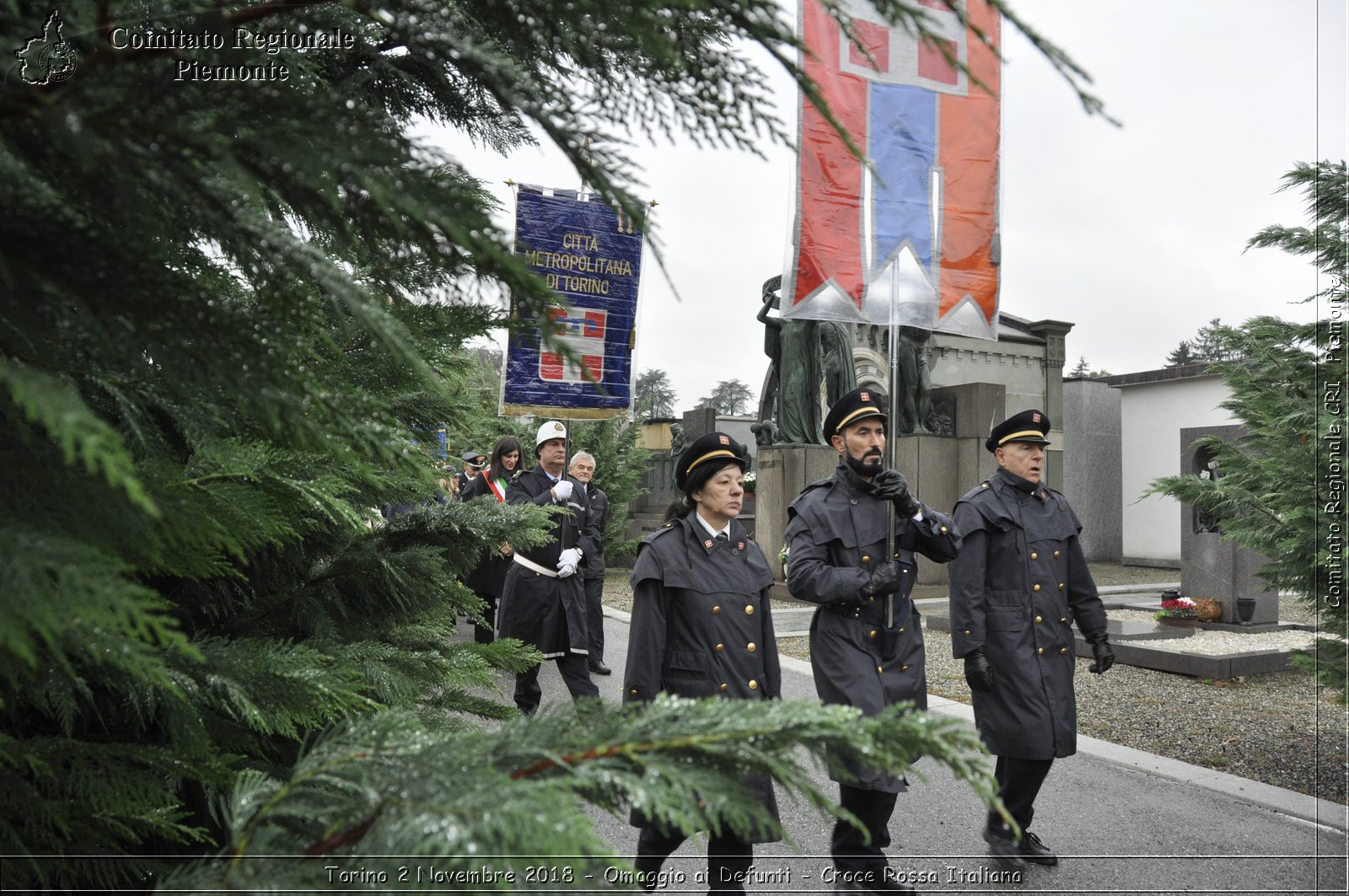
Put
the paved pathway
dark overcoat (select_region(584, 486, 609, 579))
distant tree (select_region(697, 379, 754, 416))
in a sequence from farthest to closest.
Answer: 1. distant tree (select_region(697, 379, 754, 416))
2. dark overcoat (select_region(584, 486, 609, 579))
3. the paved pathway

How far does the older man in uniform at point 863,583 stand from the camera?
3.69 meters

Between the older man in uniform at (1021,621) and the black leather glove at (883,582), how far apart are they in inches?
29.3

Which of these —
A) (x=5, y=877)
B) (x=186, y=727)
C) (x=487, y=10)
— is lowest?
(x=5, y=877)

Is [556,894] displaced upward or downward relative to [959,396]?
downward

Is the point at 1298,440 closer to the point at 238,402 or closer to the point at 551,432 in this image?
the point at 551,432

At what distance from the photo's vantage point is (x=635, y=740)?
0.97m

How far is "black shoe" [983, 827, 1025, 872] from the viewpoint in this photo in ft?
13.7

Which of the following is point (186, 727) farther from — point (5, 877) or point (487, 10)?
point (487, 10)

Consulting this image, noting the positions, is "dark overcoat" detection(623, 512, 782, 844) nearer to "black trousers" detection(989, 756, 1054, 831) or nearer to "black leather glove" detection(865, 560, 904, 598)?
"black leather glove" detection(865, 560, 904, 598)

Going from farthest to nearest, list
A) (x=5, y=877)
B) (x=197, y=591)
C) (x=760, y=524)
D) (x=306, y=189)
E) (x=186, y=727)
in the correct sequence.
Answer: (x=760, y=524) < (x=197, y=591) < (x=186, y=727) < (x=5, y=877) < (x=306, y=189)

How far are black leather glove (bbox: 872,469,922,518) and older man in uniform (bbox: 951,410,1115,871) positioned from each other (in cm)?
55

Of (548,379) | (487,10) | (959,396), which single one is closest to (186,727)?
(487,10)

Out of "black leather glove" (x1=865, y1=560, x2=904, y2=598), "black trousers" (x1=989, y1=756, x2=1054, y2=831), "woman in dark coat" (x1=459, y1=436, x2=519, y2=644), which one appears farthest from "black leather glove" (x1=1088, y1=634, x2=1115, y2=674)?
"woman in dark coat" (x1=459, y1=436, x2=519, y2=644)

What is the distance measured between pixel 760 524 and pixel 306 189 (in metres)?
15.5
